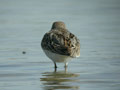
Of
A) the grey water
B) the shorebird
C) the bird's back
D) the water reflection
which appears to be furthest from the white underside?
the water reflection

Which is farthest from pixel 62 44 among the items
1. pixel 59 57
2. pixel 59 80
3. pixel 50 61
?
pixel 50 61

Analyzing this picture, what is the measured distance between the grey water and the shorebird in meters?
0.35

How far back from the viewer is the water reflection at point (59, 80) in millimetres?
8628

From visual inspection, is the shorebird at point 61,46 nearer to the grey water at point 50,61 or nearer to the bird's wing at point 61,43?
the bird's wing at point 61,43

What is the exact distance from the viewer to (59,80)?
31.0 feet

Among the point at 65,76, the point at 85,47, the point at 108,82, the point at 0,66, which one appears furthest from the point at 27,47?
the point at 108,82

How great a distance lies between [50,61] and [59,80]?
8.28 ft

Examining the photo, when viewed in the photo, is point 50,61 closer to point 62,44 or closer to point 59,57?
point 59,57

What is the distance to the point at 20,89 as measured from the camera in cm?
841

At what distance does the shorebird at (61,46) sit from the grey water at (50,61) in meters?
0.35

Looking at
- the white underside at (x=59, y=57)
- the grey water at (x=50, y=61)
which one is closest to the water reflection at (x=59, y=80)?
the grey water at (x=50, y=61)

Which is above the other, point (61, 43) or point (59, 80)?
point (61, 43)

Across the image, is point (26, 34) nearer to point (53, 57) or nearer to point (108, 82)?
point (53, 57)

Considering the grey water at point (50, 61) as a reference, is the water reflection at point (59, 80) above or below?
below
